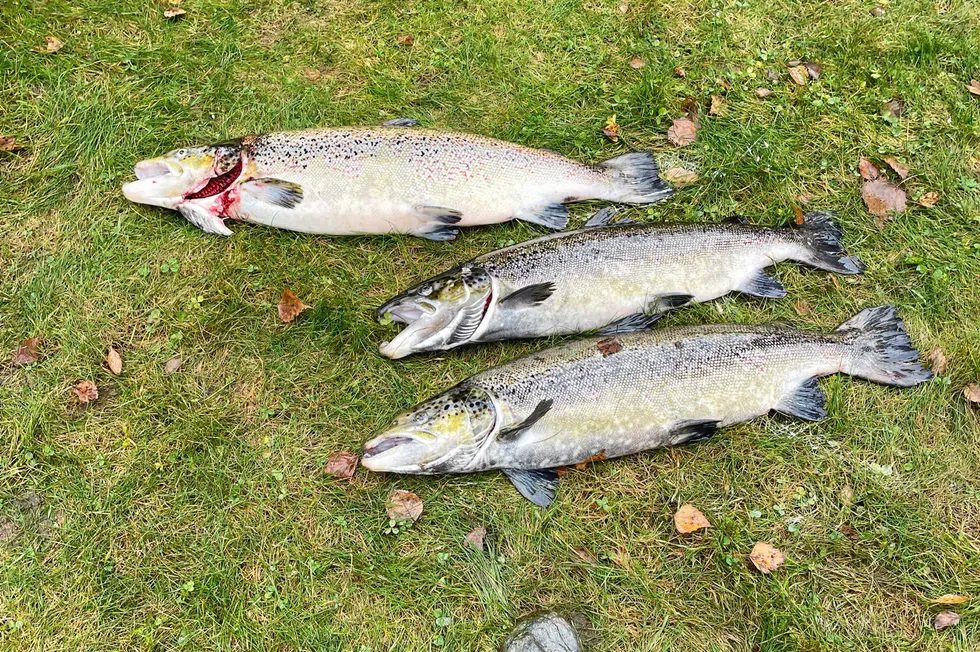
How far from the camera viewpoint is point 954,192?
4246mm

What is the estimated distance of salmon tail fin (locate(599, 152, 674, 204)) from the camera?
4160 millimetres

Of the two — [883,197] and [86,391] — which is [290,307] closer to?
[86,391]

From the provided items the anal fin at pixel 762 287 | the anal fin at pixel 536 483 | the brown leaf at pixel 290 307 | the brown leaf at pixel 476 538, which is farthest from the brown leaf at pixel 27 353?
the anal fin at pixel 762 287

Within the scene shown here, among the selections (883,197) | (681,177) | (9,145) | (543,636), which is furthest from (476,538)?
(9,145)

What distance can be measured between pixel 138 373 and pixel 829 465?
417cm

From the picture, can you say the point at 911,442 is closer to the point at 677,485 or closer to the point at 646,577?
the point at 677,485

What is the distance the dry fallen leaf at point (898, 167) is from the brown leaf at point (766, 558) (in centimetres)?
289

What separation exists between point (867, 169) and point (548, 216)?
240 centimetres

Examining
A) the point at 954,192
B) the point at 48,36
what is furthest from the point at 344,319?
the point at 954,192

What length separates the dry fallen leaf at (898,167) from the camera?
4.29 meters

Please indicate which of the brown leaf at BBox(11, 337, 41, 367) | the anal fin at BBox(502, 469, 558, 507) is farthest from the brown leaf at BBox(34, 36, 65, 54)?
the anal fin at BBox(502, 469, 558, 507)

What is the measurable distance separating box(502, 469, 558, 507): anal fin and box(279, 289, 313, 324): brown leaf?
163 cm

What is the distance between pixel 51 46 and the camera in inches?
177

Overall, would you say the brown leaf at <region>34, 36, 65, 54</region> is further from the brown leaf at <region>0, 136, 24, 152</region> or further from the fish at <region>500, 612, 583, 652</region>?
the fish at <region>500, 612, 583, 652</region>
